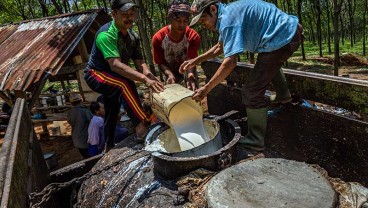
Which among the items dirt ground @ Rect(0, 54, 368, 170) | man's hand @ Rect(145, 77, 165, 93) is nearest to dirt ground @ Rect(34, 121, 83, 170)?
dirt ground @ Rect(0, 54, 368, 170)

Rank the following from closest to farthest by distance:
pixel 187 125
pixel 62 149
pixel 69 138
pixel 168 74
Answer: pixel 187 125, pixel 168 74, pixel 62 149, pixel 69 138

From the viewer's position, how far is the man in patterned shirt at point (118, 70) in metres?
3.59

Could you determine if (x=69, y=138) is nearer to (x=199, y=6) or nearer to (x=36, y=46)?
(x=36, y=46)

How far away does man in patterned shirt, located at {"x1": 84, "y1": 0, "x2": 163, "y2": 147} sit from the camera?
3588 millimetres

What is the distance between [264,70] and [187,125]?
1.01 metres

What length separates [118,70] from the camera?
11.8 feet

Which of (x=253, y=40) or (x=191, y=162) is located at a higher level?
(x=253, y=40)

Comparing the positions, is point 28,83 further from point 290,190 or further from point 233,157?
point 290,190

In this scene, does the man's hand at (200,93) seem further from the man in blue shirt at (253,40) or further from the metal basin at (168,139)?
the metal basin at (168,139)

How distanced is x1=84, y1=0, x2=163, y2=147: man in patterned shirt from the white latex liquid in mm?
364

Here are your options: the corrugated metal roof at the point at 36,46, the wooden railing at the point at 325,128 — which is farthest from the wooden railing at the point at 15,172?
the corrugated metal roof at the point at 36,46

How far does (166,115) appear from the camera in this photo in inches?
125

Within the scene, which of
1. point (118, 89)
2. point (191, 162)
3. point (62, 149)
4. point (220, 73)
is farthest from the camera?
point (62, 149)

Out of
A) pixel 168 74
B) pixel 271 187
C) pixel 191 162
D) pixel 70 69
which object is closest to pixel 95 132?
pixel 168 74
